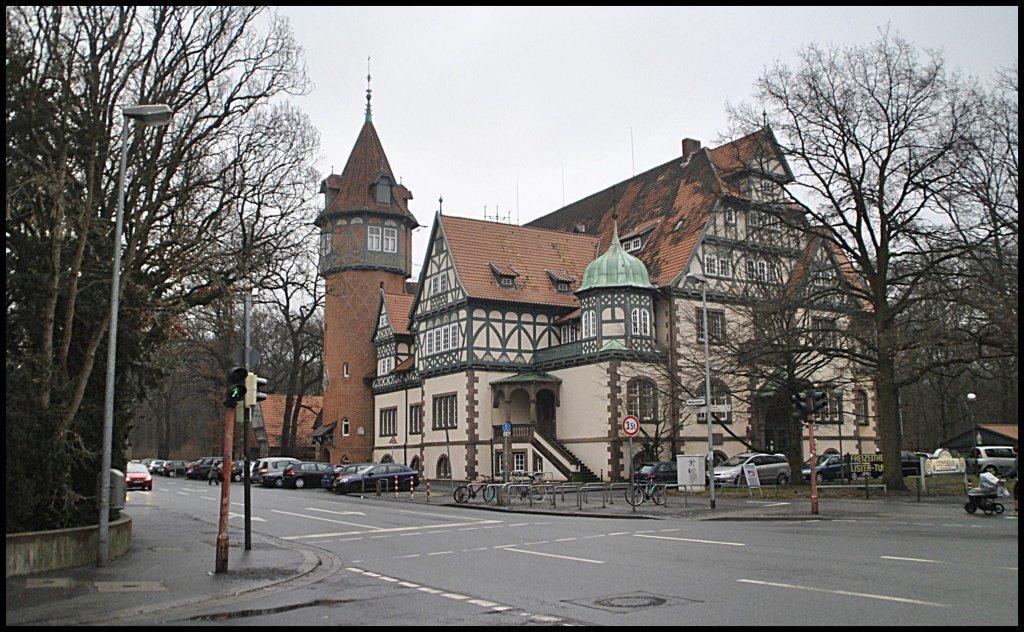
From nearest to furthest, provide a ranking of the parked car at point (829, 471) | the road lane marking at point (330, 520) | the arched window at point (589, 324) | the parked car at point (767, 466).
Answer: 1. the road lane marking at point (330, 520)
2. the parked car at point (767, 466)
3. the parked car at point (829, 471)
4. the arched window at point (589, 324)

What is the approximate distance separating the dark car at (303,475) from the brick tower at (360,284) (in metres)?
11.6

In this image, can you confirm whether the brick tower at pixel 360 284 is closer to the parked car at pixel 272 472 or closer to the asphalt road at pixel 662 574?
the parked car at pixel 272 472

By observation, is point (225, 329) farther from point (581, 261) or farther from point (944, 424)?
point (944, 424)

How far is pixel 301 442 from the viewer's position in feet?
257

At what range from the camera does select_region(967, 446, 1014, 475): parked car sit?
158ft

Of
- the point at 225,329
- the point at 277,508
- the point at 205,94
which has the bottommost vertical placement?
the point at 277,508

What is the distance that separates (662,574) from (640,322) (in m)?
34.6

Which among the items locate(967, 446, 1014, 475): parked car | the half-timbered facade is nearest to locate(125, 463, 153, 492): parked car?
the half-timbered facade

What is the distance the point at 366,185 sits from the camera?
207ft

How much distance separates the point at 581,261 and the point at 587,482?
15643mm

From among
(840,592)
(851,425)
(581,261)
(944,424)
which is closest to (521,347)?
(581,261)

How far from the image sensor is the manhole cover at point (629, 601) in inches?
417

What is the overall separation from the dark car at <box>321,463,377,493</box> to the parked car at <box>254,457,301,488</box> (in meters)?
2.47

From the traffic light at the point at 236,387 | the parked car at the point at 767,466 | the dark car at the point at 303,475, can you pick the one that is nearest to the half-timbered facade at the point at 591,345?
the parked car at the point at 767,466
